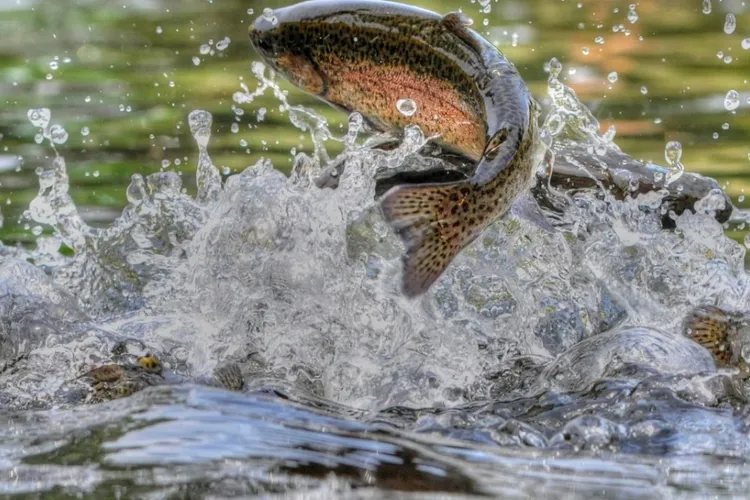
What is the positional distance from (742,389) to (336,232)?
4.97 feet

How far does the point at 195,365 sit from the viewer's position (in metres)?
4.09

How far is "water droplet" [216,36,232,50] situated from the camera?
9.67 meters

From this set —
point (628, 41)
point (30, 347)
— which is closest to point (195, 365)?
point (30, 347)

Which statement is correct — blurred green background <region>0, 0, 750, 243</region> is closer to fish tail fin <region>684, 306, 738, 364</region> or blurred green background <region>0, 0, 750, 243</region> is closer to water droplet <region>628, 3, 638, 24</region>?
water droplet <region>628, 3, 638, 24</region>

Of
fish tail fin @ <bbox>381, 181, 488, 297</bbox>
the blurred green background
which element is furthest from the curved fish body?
the blurred green background

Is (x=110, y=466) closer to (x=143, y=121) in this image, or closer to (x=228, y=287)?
(x=228, y=287)

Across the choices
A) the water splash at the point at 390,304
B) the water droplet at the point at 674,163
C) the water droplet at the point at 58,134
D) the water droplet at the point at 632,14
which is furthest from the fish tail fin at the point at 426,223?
the water droplet at the point at 632,14

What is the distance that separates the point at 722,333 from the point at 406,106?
1.39 meters

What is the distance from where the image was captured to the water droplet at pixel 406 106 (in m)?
4.65

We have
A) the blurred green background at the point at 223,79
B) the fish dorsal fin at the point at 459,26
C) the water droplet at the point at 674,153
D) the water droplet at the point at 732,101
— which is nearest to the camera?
the fish dorsal fin at the point at 459,26

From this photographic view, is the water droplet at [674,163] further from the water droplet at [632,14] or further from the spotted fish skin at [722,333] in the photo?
the water droplet at [632,14]

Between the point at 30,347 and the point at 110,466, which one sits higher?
the point at 110,466

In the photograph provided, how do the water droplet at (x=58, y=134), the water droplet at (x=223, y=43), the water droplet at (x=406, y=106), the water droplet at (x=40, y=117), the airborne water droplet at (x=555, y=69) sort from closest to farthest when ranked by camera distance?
the water droplet at (x=406, y=106) → the airborne water droplet at (x=555, y=69) → the water droplet at (x=40, y=117) → the water droplet at (x=58, y=134) → the water droplet at (x=223, y=43)

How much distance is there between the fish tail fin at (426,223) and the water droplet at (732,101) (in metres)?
4.63
